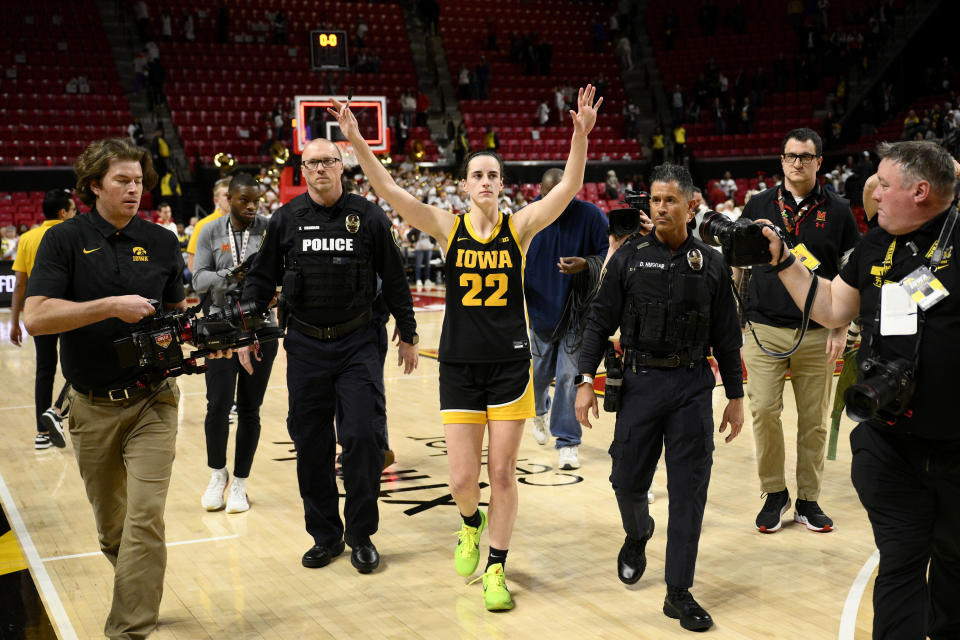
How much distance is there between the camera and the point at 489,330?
13.3 feet

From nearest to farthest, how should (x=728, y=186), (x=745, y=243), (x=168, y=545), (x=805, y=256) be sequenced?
(x=745, y=243) < (x=805, y=256) < (x=168, y=545) < (x=728, y=186)

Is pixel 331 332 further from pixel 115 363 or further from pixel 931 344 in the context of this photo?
pixel 931 344

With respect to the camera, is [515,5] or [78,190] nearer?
[78,190]

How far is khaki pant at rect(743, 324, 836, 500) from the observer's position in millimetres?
5031

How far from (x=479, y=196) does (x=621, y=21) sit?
27.8 m

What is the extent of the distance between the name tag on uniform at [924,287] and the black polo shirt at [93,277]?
2.74 meters

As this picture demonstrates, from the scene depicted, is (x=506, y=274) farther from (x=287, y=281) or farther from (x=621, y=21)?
(x=621, y=21)

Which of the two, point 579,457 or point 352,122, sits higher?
point 352,122

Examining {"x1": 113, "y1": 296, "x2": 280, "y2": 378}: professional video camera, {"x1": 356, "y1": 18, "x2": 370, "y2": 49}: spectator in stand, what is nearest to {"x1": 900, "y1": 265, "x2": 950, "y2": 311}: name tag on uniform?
{"x1": 113, "y1": 296, "x2": 280, "y2": 378}: professional video camera

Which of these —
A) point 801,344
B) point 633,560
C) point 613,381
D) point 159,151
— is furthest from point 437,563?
point 159,151

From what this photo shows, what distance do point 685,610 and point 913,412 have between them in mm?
1362

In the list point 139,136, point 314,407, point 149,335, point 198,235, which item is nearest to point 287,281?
point 314,407

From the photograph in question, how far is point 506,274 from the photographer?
161 inches

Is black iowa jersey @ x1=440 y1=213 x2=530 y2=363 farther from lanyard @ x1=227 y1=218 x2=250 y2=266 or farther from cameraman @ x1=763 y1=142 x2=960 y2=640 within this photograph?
lanyard @ x1=227 y1=218 x2=250 y2=266
